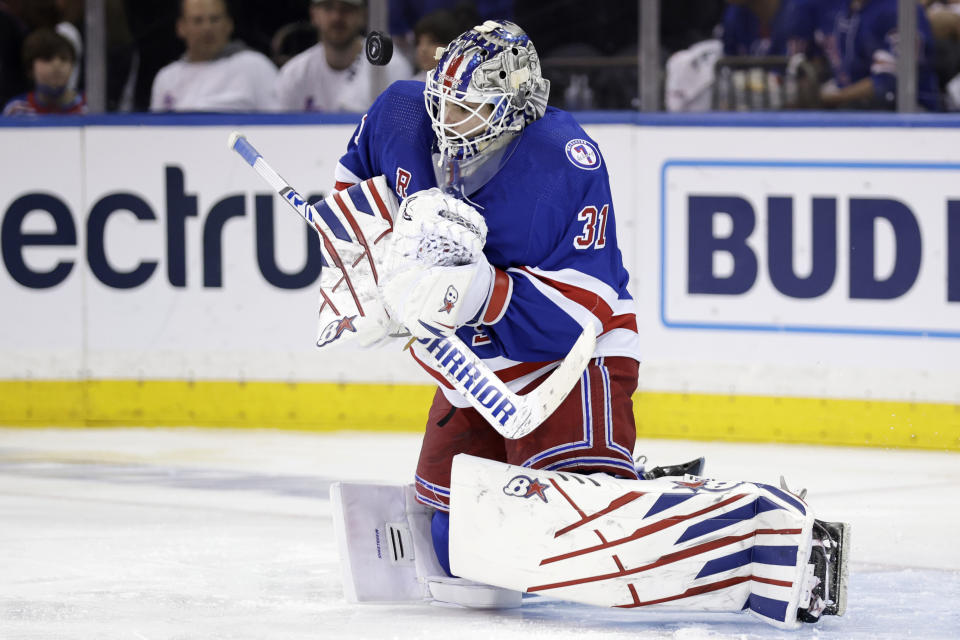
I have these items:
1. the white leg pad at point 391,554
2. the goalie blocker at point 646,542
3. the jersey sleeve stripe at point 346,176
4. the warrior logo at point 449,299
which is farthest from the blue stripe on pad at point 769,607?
the jersey sleeve stripe at point 346,176

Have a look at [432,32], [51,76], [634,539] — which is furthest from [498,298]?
[51,76]

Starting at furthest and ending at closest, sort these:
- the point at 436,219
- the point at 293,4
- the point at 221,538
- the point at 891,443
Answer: the point at 293,4 < the point at 891,443 < the point at 221,538 < the point at 436,219

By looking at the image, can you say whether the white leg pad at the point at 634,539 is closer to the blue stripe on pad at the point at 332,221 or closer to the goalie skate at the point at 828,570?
the goalie skate at the point at 828,570

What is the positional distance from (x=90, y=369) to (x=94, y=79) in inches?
36.2

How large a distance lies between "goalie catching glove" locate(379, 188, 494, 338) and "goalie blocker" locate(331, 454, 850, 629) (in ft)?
0.89

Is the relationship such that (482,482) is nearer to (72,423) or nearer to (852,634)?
(852,634)

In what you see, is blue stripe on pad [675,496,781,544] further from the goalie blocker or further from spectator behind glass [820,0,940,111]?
spectator behind glass [820,0,940,111]

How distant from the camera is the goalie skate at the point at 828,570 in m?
2.50

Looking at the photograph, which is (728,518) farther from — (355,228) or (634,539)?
(355,228)

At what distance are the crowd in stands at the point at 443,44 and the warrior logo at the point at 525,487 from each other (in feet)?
7.68

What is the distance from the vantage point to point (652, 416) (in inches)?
181

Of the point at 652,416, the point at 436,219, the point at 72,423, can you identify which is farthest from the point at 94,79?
the point at 436,219

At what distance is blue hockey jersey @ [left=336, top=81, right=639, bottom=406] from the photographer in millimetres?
2551

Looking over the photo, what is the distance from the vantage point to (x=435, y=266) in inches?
95.3
